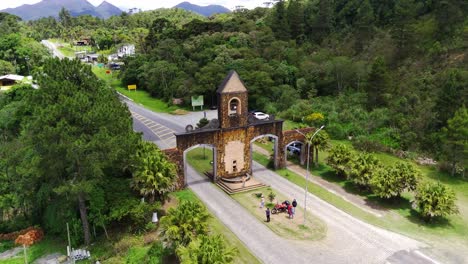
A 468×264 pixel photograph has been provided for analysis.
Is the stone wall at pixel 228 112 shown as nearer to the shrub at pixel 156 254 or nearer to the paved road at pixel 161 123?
the paved road at pixel 161 123

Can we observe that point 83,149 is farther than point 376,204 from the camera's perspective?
No

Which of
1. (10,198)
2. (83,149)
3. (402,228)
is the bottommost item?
(402,228)

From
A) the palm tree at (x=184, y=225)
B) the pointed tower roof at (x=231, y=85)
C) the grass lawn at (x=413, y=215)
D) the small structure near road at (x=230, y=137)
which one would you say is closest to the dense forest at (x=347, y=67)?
the grass lawn at (x=413, y=215)

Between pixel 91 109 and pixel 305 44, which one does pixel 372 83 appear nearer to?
pixel 305 44

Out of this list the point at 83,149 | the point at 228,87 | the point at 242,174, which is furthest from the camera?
the point at 242,174

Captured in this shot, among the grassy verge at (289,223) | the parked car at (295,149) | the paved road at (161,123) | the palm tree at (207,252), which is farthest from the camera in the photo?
the paved road at (161,123)

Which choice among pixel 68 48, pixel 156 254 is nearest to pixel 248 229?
pixel 156 254

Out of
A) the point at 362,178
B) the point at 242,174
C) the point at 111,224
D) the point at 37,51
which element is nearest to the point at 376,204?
the point at 362,178

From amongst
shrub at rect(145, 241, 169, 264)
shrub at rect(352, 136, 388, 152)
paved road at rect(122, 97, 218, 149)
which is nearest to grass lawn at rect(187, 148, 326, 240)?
shrub at rect(145, 241, 169, 264)
